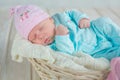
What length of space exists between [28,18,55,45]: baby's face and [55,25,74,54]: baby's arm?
36mm

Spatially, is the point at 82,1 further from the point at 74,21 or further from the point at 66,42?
the point at 66,42

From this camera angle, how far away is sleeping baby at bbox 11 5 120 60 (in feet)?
2.99

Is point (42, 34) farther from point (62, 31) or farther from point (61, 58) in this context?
point (61, 58)

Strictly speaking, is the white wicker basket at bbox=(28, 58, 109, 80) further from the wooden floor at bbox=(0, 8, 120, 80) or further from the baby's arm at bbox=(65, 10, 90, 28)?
the baby's arm at bbox=(65, 10, 90, 28)

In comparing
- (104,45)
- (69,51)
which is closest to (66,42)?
(69,51)

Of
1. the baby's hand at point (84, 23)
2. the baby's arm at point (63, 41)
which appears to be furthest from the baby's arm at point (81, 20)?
the baby's arm at point (63, 41)

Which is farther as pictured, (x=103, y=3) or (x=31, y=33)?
(x=103, y=3)

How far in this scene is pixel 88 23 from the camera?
101cm

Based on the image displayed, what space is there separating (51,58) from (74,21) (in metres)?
0.32

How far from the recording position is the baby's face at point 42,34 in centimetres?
93

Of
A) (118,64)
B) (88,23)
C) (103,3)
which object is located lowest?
(118,64)

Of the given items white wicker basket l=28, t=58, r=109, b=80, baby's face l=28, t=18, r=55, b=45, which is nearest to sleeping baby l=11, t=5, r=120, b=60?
baby's face l=28, t=18, r=55, b=45

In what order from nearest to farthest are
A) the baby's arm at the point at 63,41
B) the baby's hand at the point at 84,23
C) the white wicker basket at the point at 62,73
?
the white wicker basket at the point at 62,73
the baby's arm at the point at 63,41
the baby's hand at the point at 84,23

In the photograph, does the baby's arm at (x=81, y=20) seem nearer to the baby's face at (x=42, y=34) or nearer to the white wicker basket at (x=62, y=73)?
the baby's face at (x=42, y=34)
